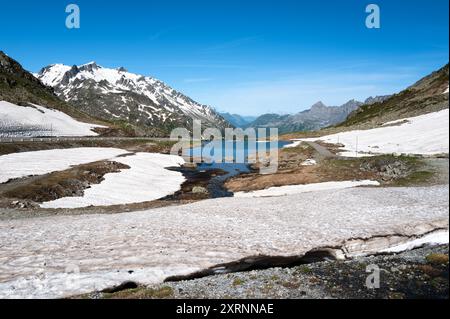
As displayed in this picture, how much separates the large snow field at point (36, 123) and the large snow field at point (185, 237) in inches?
4348

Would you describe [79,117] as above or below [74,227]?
above

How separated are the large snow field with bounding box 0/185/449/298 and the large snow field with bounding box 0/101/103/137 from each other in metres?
110

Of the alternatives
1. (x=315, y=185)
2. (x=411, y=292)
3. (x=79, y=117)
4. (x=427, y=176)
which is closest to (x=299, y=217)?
(x=411, y=292)

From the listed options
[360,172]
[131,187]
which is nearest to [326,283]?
[360,172]

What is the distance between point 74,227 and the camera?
28656mm

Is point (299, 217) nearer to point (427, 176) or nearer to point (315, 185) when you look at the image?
point (427, 176)

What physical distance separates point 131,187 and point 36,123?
9280cm

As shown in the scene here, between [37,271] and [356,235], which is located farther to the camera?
[356,235]

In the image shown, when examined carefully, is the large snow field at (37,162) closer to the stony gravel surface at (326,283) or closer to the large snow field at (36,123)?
the large snow field at (36,123)
